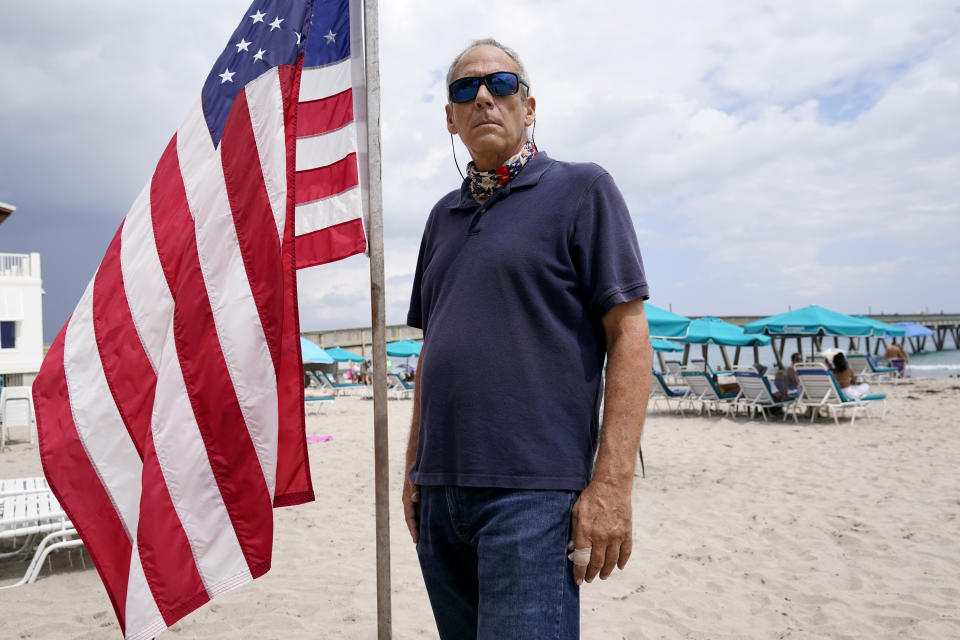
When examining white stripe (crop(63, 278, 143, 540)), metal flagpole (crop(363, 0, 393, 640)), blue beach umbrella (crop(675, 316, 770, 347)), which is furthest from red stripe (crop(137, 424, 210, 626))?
blue beach umbrella (crop(675, 316, 770, 347))

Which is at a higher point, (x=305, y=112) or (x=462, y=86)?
(x=305, y=112)

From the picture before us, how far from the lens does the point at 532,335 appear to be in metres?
1.40

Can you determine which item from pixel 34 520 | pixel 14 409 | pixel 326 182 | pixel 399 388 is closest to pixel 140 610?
pixel 326 182

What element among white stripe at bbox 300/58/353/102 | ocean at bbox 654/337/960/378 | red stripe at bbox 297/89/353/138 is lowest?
ocean at bbox 654/337/960/378

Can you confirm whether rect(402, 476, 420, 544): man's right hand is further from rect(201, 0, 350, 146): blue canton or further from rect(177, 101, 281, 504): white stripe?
rect(201, 0, 350, 146): blue canton

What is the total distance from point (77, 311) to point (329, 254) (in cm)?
98

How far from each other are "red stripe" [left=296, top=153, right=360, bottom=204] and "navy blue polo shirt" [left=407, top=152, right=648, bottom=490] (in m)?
1.36

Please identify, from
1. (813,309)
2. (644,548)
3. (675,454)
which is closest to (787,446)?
(675,454)

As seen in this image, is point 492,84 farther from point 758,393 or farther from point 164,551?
point 758,393

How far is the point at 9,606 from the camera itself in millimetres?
3676

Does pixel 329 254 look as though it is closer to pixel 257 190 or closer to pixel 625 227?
pixel 257 190

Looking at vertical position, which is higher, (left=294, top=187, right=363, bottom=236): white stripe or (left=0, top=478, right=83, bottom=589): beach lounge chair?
(left=294, top=187, right=363, bottom=236): white stripe

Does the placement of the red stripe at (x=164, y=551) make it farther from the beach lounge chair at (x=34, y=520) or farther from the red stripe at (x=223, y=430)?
the beach lounge chair at (x=34, y=520)

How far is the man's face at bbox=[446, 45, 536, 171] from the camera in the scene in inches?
63.8
